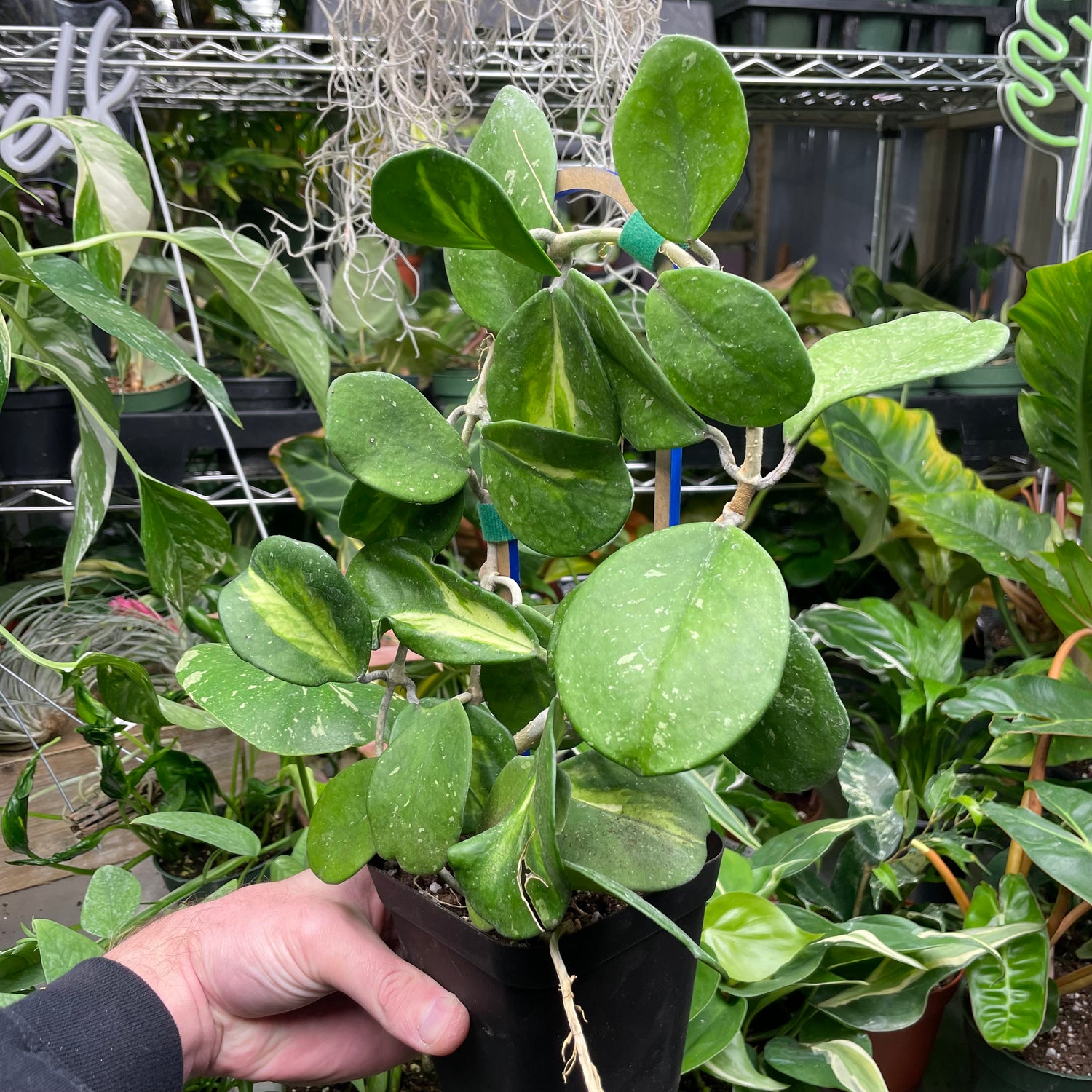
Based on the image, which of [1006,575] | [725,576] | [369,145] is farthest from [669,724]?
[369,145]

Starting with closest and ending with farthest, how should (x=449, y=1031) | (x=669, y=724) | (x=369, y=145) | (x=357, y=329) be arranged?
(x=669, y=724) < (x=449, y=1031) < (x=369, y=145) < (x=357, y=329)

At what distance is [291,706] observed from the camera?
1.20 ft

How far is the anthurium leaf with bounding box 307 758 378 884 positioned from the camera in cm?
34

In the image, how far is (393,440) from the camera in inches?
12.3

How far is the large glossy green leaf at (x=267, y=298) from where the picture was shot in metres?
0.73

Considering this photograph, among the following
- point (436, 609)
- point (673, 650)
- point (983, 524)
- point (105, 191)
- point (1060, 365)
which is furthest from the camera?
point (983, 524)

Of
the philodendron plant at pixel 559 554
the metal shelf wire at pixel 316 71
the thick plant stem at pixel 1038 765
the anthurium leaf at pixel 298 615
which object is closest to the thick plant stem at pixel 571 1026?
the philodendron plant at pixel 559 554

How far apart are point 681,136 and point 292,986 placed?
1.42 ft

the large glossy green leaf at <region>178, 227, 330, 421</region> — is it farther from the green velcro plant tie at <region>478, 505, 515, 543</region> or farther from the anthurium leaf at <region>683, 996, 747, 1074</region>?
the anthurium leaf at <region>683, 996, 747, 1074</region>

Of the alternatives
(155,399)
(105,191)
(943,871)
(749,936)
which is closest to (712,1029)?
(749,936)

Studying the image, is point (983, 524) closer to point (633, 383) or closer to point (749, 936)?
point (749, 936)

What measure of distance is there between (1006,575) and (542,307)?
0.83 metres

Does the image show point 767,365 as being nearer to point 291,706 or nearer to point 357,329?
point 291,706

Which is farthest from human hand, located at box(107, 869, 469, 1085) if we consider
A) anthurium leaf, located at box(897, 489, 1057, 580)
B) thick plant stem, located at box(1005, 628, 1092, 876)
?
anthurium leaf, located at box(897, 489, 1057, 580)
